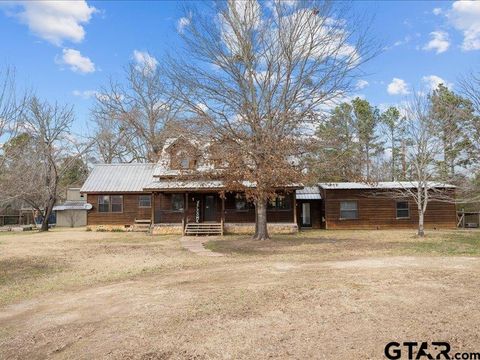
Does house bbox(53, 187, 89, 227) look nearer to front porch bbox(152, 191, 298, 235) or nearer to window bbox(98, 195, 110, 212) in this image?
window bbox(98, 195, 110, 212)

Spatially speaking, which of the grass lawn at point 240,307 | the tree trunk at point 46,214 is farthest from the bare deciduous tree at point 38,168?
the grass lawn at point 240,307

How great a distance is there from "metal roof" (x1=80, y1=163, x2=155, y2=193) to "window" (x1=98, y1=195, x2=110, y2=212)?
58cm

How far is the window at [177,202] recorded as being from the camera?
2724 cm

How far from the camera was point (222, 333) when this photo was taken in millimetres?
5789

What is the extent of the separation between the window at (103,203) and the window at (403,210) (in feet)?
66.7

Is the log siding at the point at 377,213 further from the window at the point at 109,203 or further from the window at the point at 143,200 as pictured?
the window at the point at 109,203

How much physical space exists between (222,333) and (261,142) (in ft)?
42.7

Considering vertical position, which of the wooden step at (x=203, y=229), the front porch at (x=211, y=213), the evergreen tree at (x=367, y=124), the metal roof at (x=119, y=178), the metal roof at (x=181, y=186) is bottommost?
the wooden step at (x=203, y=229)

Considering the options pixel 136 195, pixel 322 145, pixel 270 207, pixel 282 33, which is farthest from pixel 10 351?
pixel 136 195

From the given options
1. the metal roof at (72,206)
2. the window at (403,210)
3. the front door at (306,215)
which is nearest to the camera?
the window at (403,210)

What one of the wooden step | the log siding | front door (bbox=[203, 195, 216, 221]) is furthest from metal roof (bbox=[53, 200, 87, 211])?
the log siding

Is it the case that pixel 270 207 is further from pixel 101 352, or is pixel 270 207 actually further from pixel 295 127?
pixel 101 352

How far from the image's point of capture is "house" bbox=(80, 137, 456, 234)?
25.3 metres

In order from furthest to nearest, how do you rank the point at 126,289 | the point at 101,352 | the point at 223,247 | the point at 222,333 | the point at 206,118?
1. the point at 206,118
2. the point at 223,247
3. the point at 126,289
4. the point at 222,333
5. the point at 101,352
